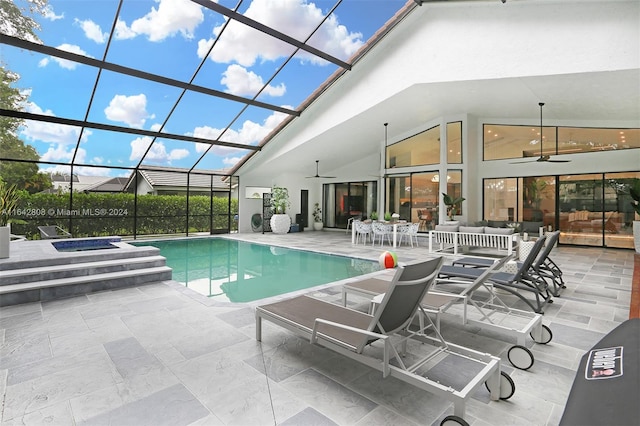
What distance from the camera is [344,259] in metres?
9.05

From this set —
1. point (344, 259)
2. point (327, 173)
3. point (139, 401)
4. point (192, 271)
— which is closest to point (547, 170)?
point (344, 259)

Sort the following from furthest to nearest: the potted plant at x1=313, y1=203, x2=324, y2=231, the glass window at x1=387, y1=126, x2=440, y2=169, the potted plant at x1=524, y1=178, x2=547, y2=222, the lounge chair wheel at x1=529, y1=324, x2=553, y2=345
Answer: the potted plant at x1=313, y1=203, x2=324, y2=231, the glass window at x1=387, y1=126, x2=440, y2=169, the potted plant at x1=524, y1=178, x2=547, y2=222, the lounge chair wheel at x1=529, y1=324, x2=553, y2=345

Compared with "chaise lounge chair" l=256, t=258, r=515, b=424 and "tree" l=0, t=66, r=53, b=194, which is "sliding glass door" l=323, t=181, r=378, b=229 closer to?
"tree" l=0, t=66, r=53, b=194

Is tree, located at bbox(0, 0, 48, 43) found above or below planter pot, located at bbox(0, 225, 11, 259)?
above

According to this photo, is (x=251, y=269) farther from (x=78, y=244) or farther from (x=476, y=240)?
(x=476, y=240)

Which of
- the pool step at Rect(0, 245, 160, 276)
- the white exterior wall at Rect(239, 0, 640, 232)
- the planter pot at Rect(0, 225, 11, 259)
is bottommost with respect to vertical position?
the pool step at Rect(0, 245, 160, 276)

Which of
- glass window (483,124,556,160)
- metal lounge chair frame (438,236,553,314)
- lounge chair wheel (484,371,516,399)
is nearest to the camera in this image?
lounge chair wheel (484,371,516,399)

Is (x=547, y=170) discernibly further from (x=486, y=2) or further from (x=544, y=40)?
(x=486, y=2)

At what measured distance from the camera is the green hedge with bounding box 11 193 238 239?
10.7m

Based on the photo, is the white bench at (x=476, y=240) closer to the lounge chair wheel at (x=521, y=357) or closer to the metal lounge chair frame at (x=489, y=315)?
the metal lounge chair frame at (x=489, y=315)

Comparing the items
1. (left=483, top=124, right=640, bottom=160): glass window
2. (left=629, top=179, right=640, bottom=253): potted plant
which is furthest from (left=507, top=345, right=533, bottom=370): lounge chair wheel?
(left=483, top=124, right=640, bottom=160): glass window

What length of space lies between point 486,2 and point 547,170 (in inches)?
286

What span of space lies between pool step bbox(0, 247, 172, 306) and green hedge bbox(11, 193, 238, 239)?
6.71 metres

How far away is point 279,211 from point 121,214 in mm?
6544
